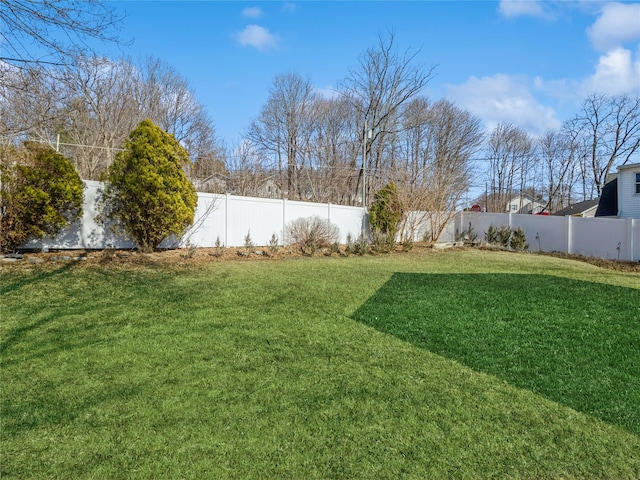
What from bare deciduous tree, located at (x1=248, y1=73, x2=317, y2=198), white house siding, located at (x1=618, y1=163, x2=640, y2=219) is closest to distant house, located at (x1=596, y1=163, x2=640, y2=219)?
white house siding, located at (x1=618, y1=163, x2=640, y2=219)

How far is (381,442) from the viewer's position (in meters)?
1.92

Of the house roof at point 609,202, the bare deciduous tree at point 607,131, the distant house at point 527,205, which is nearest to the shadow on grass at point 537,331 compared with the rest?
the house roof at point 609,202

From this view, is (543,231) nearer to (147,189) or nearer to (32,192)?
(147,189)

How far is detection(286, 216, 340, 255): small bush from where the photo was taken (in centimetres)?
1104

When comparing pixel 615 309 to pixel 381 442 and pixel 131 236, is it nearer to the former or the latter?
pixel 381 442

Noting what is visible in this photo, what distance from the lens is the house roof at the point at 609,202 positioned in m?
18.2

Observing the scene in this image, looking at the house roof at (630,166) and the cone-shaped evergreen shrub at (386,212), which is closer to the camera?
the cone-shaped evergreen shrub at (386,212)

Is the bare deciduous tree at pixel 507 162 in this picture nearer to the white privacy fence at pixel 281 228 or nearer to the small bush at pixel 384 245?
the white privacy fence at pixel 281 228

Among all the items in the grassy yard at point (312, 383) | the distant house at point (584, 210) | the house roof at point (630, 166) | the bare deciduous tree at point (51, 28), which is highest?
the house roof at point (630, 166)

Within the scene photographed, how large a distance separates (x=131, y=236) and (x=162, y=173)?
161cm

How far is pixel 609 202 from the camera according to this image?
62.0ft

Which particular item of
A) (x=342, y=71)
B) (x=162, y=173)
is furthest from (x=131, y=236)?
(x=342, y=71)

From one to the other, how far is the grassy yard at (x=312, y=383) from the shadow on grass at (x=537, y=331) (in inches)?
0.9

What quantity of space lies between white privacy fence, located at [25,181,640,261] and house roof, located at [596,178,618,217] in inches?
285
